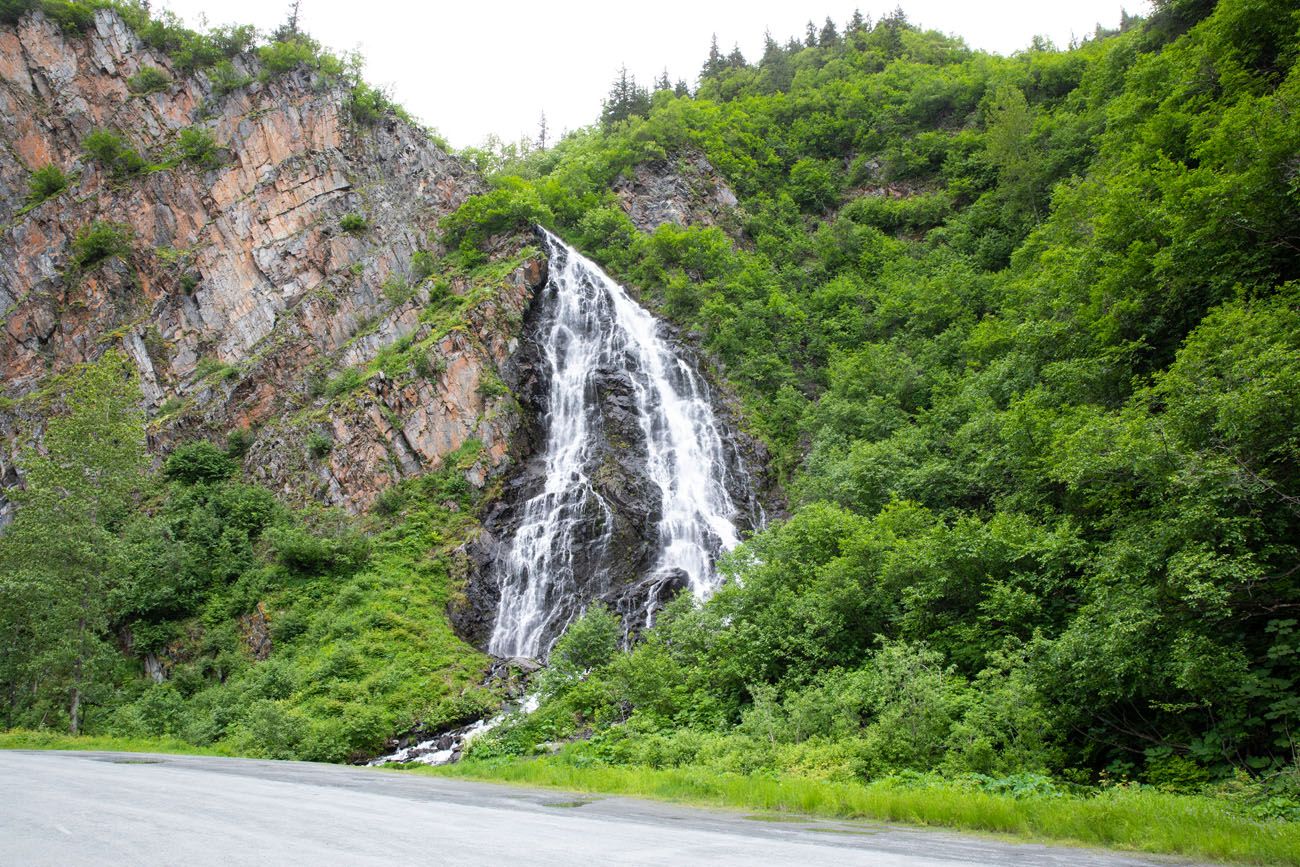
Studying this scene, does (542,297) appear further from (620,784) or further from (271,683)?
(620,784)

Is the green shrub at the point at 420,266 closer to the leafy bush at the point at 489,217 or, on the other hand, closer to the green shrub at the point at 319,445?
the leafy bush at the point at 489,217

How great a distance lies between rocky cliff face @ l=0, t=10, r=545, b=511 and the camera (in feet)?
95.1

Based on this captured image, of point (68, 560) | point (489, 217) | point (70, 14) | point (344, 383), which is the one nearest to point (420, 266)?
point (489, 217)

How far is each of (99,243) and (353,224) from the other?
12.4m

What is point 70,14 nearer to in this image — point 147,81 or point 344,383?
point 147,81

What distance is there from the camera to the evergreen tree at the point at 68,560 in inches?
771

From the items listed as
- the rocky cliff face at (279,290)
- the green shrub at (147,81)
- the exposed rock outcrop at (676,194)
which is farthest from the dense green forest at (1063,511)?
the green shrub at (147,81)

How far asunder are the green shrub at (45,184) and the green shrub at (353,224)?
14.6 metres

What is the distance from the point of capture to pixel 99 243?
34594 millimetres

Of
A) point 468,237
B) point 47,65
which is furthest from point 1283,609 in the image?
point 47,65

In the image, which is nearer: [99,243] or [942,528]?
[942,528]

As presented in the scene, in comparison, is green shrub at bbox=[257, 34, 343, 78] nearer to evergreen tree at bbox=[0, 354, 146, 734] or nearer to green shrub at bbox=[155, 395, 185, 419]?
green shrub at bbox=[155, 395, 185, 419]

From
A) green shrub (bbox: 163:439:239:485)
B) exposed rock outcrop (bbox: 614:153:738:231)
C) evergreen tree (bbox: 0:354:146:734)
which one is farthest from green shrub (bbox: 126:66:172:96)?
exposed rock outcrop (bbox: 614:153:738:231)

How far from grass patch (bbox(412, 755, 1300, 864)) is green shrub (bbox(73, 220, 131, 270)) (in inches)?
1578
